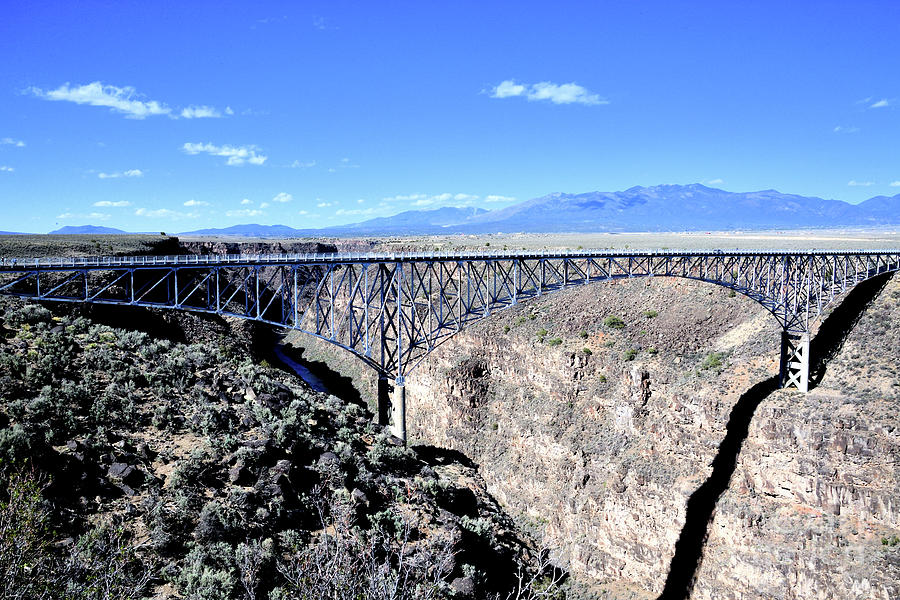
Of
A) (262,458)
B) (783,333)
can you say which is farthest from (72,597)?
(783,333)

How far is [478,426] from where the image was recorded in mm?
47406

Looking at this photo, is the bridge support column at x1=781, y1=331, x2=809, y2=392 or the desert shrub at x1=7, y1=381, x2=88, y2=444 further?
the bridge support column at x1=781, y1=331, x2=809, y2=392

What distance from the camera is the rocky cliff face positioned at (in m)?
29.6

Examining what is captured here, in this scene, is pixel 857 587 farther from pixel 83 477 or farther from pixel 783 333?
pixel 83 477

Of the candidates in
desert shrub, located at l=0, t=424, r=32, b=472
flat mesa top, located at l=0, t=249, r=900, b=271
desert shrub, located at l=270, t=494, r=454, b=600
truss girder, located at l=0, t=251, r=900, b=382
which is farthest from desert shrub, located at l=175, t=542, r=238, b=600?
flat mesa top, located at l=0, t=249, r=900, b=271

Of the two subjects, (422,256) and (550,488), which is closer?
(422,256)

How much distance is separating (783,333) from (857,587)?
15.1 m

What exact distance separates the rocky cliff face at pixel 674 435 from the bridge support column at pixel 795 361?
3.11ft

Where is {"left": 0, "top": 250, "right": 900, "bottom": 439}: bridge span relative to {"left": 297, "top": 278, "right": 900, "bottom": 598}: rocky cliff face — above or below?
above

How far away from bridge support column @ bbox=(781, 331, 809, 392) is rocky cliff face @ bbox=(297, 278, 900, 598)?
95 cm

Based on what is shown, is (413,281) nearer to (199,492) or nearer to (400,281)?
(400,281)

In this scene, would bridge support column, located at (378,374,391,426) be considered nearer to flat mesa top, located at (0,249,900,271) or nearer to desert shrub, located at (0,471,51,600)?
flat mesa top, located at (0,249,900,271)

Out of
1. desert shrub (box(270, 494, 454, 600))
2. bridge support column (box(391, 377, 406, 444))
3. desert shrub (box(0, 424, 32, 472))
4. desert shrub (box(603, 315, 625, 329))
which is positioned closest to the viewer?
desert shrub (box(270, 494, 454, 600))

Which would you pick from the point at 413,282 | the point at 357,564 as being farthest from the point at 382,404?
the point at 357,564
